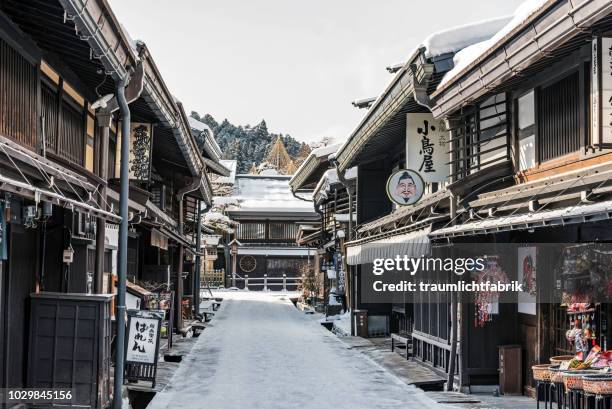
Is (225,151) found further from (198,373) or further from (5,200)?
(5,200)

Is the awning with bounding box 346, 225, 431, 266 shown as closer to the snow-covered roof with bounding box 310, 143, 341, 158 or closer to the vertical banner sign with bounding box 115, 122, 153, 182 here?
the vertical banner sign with bounding box 115, 122, 153, 182

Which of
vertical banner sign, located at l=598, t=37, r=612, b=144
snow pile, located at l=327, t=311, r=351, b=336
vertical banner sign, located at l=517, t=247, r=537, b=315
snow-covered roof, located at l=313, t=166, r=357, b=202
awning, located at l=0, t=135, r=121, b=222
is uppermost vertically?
snow-covered roof, located at l=313, t=166, r=357, b=202

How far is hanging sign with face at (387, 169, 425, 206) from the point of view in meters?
17.9

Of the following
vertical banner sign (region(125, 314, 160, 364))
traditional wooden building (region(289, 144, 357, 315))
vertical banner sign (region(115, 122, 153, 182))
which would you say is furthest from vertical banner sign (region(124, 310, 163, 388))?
traditional wooden building (region(289, 144, 357, 315))

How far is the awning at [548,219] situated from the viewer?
8.73 meters

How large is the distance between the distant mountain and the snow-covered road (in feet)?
255

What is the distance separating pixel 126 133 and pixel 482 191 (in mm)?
6302

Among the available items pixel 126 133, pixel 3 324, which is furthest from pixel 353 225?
pixel 3 324

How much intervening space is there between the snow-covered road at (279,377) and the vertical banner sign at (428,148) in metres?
4.44

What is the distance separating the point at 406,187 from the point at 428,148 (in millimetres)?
1096

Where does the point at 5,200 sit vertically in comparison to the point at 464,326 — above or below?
above

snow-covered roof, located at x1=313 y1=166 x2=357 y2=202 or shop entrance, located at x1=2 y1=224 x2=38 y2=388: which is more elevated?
snow-covered roof, located at x1=313 y1=166 x2=357 y2=202

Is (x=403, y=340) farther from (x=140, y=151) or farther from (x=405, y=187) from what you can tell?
(x=140, y=151)

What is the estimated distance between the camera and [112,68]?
39.2 feet
